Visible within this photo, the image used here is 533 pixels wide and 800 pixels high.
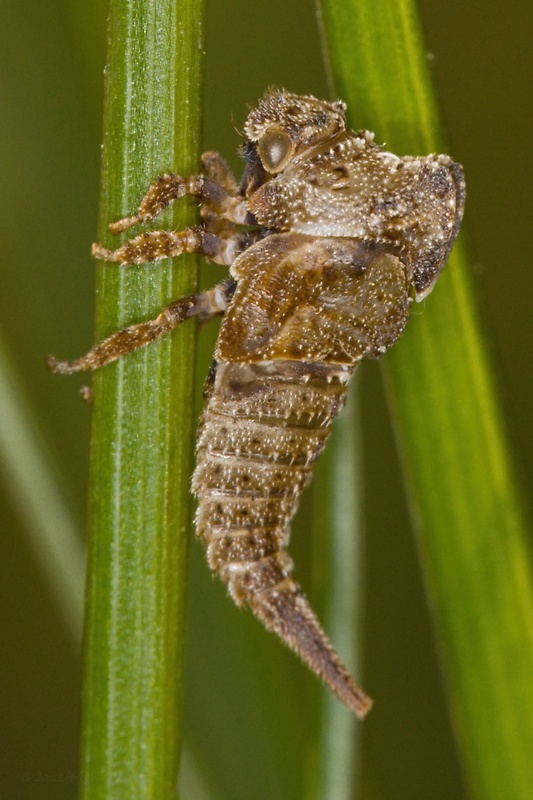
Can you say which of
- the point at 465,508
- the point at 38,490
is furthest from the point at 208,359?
the point at 465,508

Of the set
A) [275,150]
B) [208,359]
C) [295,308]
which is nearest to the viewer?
[295,308]

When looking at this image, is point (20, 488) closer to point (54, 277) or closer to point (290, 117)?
point (54, 277)

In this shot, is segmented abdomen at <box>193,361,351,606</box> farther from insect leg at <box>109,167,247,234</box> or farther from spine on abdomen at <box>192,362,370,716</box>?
insect leg at <box>109,167,247,234</box>

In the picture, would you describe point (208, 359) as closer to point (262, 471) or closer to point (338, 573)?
point (262, 471)

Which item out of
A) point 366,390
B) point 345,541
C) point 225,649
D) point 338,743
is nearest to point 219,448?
point 345,541

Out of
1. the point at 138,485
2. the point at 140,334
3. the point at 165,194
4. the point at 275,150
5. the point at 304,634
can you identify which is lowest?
the point at 304,634

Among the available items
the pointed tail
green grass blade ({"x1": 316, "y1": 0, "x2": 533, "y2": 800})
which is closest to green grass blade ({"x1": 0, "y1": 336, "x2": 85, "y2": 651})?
the pointed tail

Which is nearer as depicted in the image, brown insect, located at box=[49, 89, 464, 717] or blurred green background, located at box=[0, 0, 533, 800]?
brown insect, located at box=[49, 89, 464, 717]
